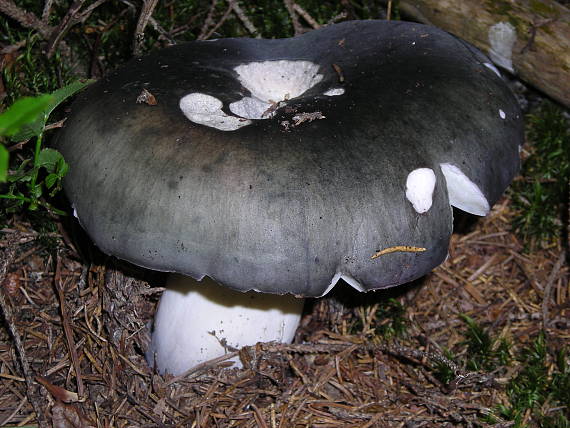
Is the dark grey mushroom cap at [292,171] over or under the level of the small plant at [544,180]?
over

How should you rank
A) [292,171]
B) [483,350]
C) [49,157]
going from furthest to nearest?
[483,350], [49,157], [292,171]

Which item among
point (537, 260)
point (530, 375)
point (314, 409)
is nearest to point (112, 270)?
point (314, 409)

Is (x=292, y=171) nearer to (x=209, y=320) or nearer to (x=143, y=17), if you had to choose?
(x=209, y=320)

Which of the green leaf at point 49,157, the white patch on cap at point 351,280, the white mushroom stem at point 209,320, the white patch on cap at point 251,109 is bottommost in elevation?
the white mushroom stem at point 209,320

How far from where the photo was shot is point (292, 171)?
1804 millimetres

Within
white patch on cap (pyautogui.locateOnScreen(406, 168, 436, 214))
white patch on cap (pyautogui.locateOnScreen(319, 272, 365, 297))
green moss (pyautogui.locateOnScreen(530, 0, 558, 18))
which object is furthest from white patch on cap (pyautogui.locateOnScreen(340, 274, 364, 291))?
Result: green moss (pyautogui.locateOnScreen(530, 0, 558, 18))

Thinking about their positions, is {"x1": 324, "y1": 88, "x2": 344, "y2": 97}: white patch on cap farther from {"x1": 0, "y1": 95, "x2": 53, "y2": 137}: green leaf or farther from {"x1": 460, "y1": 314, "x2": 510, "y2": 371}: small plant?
{"x1": 460, "y1": 314, "x2": 510, "y2": 371}: small plant

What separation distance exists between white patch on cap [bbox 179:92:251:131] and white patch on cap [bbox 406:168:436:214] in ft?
1.97

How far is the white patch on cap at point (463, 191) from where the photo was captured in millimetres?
2014

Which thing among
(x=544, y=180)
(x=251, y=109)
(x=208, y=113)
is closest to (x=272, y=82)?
(x=251, y=109)

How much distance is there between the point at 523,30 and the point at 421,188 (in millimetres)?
1601

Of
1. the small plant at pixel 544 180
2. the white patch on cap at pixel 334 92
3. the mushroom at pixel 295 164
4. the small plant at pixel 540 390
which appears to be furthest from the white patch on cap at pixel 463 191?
the small plant at pixel 544 180

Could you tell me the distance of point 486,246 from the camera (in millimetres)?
3312

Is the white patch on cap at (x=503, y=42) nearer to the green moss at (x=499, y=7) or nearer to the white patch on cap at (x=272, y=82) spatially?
the green moss at (x=499, y=7)
